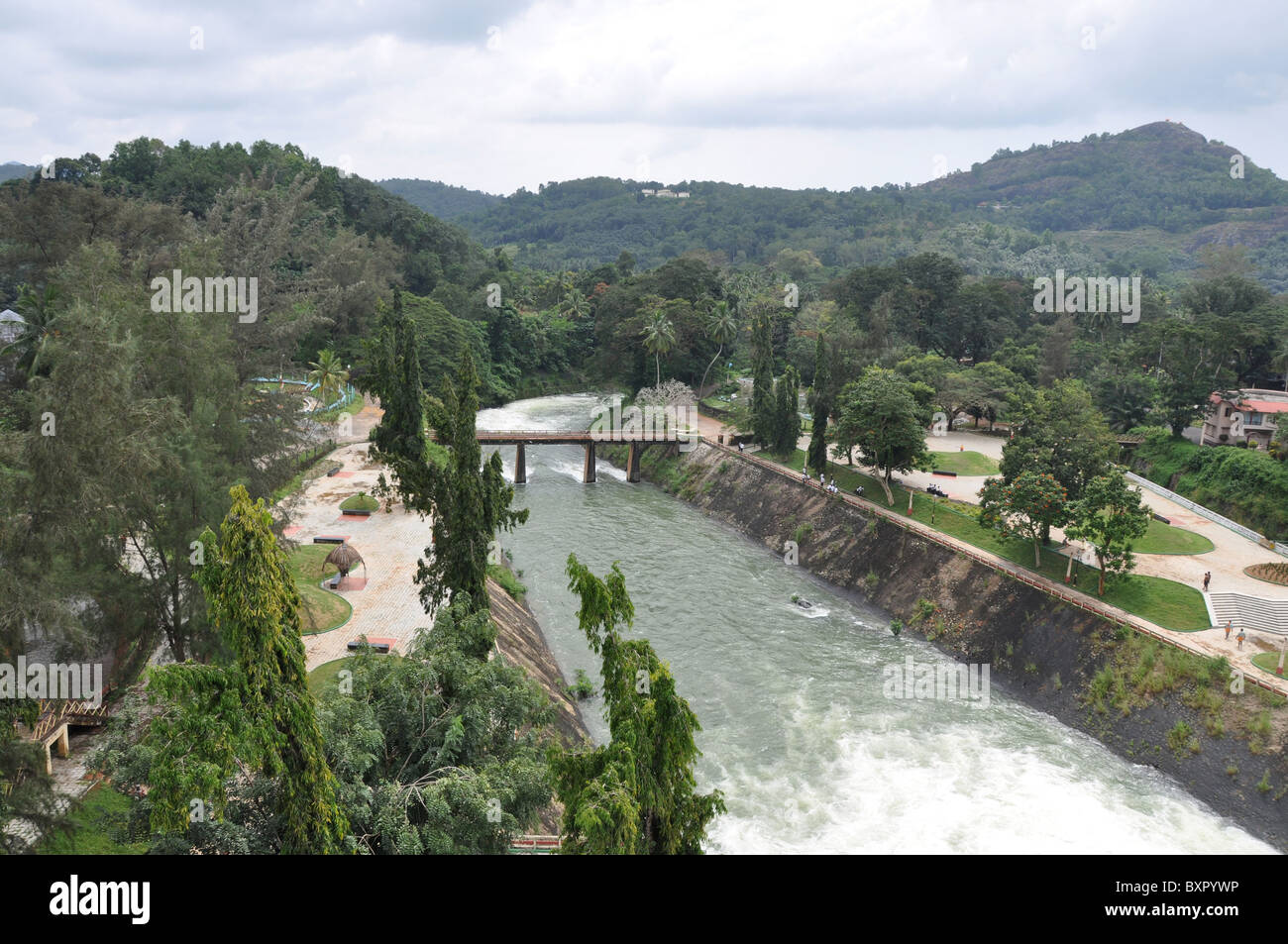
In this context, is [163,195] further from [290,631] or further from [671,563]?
[290,631]

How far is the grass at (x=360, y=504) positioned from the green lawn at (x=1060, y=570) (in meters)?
31.6

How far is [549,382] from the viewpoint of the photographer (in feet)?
380

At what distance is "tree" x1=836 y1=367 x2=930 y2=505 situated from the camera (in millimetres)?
59219

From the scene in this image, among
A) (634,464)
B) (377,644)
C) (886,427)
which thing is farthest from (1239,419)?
(377,644)

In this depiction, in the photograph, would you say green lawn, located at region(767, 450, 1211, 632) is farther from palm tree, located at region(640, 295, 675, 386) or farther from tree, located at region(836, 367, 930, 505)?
palm tree, located at region(640, 295, 675, 386)

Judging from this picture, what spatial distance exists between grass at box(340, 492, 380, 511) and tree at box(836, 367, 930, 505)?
101ft

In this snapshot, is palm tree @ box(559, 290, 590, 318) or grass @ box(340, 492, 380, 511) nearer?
grass @ box(340, 492, 380, 511)

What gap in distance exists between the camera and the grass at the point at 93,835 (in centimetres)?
1984

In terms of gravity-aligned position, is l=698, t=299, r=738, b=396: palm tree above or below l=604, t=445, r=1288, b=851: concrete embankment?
above

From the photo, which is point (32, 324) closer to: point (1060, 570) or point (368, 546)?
point (368, 546)

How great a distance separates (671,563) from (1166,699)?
28083mm

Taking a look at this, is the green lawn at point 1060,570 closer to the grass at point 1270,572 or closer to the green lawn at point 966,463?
the grass at point 1270,572

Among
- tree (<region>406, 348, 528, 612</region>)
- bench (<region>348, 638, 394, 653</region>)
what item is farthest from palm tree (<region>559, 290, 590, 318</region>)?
bench (<region>348, 638, 394, 653</region>)
